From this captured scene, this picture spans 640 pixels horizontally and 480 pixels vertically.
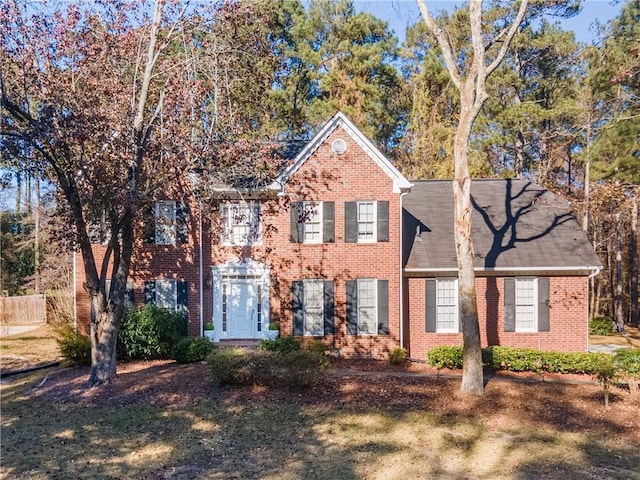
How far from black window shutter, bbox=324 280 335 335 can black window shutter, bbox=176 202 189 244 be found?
4.98 metres

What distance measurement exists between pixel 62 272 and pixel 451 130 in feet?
70.8

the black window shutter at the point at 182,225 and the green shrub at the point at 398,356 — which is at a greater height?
the black window shutter at the point at 182,225

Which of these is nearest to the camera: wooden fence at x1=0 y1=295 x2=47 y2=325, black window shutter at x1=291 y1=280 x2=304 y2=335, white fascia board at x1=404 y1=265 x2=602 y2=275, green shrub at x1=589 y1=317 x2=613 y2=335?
white fascia board at x1=404 y1=265 x2=602 y2=275

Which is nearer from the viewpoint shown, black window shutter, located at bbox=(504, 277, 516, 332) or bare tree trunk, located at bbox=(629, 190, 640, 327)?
black window shutter, located at bbox=(504, 277, 516, 332)

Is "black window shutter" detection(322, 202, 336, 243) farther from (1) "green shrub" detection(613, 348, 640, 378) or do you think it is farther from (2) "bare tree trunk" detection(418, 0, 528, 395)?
(1) "green shrub" detection(613, 348, 640, 378)

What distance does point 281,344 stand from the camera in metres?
15.5

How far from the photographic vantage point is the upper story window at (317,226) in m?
16.6

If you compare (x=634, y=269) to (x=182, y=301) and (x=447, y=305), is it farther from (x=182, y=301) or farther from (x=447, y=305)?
(x=182, y=301)

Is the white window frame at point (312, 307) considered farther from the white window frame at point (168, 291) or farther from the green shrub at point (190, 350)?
the white window frame at point (168, 291)

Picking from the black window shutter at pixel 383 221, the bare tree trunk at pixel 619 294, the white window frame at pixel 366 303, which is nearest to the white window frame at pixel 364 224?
the black window shutter at pixel 383 221

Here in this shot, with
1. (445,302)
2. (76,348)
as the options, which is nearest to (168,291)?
(76,348)

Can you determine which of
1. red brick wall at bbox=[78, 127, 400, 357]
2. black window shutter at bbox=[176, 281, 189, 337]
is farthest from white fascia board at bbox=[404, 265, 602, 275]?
black window shutter at bbox=[176, 281, 189, 337]

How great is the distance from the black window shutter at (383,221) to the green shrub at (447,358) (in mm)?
3921

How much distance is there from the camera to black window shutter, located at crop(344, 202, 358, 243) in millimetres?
16578
